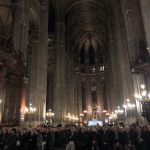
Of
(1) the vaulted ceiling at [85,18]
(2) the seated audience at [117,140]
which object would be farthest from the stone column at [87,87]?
(2) the seated audience at [117,140]

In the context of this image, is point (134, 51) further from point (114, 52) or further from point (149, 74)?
point (114, 52)

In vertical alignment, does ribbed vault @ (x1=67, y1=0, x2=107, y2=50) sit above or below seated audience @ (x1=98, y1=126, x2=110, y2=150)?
above

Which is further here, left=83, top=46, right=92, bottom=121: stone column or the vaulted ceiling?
left=83, top=46, right=92, bottom=121: stone column

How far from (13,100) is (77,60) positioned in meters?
35.0

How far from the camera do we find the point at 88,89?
45.6 m

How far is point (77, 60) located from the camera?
45562mm

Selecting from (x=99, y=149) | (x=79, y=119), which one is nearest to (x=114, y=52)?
(x=99, y=149)

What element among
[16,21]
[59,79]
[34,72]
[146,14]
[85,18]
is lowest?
[34,72]

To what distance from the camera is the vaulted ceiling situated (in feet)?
95.6

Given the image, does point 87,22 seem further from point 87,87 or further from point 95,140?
point 95,140

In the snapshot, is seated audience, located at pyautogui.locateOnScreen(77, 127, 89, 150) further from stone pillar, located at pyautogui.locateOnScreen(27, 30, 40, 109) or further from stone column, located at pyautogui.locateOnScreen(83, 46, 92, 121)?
stone column, located at pyautogui.locateOnScreen(83, 46, 92, 121)

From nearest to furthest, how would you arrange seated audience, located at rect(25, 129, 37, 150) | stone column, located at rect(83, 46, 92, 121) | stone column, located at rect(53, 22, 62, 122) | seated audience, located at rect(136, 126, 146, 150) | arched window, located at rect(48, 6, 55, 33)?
seated audience, located at rect(136, 126, 146, 150) < seated audience, located at rect(25, 129, 37, 150) < stone column, located at rect(53, 22, 62, 122) < arched window, located at rect(48, 6, 55, 33) < stone column, located at rect(83, 46, 92, 121)

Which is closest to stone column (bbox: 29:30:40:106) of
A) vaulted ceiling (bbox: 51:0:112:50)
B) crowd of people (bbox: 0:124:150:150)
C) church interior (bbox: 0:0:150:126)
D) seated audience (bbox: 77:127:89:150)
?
church interior (bbox: 0:0:150:126)

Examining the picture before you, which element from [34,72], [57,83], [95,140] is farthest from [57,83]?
[95,140]
